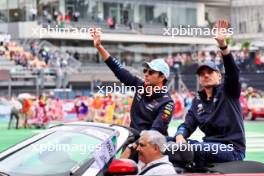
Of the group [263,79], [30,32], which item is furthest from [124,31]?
[263,79]

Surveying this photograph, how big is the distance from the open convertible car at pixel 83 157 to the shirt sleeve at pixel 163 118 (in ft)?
2.01

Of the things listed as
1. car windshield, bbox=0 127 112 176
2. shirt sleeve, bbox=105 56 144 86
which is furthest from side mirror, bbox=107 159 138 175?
shirt sleeve, bbox=105 56 144 86

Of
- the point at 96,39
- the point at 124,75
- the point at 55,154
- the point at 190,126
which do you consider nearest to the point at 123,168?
the point at 55,154

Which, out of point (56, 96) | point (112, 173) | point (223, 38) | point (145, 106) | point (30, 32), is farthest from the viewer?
point (30, 32)

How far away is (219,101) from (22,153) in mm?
1840

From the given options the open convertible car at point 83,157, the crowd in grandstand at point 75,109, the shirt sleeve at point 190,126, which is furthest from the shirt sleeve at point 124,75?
the crowd in grandstand at point 75,109

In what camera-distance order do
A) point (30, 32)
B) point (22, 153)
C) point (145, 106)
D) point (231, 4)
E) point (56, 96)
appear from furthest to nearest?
1. point (231, 4)
2. point (30, 32)
3. point (56, 96)
4. point (145, 106)
5. point (22, 153)

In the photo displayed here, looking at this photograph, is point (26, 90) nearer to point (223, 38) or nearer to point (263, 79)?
point (263, 79)

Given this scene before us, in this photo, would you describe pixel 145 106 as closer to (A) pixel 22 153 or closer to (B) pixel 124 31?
(A) pixel 22 153

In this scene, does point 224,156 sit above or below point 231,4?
below

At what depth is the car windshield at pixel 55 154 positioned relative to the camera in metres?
5.00

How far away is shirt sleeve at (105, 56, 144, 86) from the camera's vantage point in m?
6.73

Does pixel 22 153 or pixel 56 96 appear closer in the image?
pixel 22 153

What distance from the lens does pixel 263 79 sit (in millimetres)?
37875
